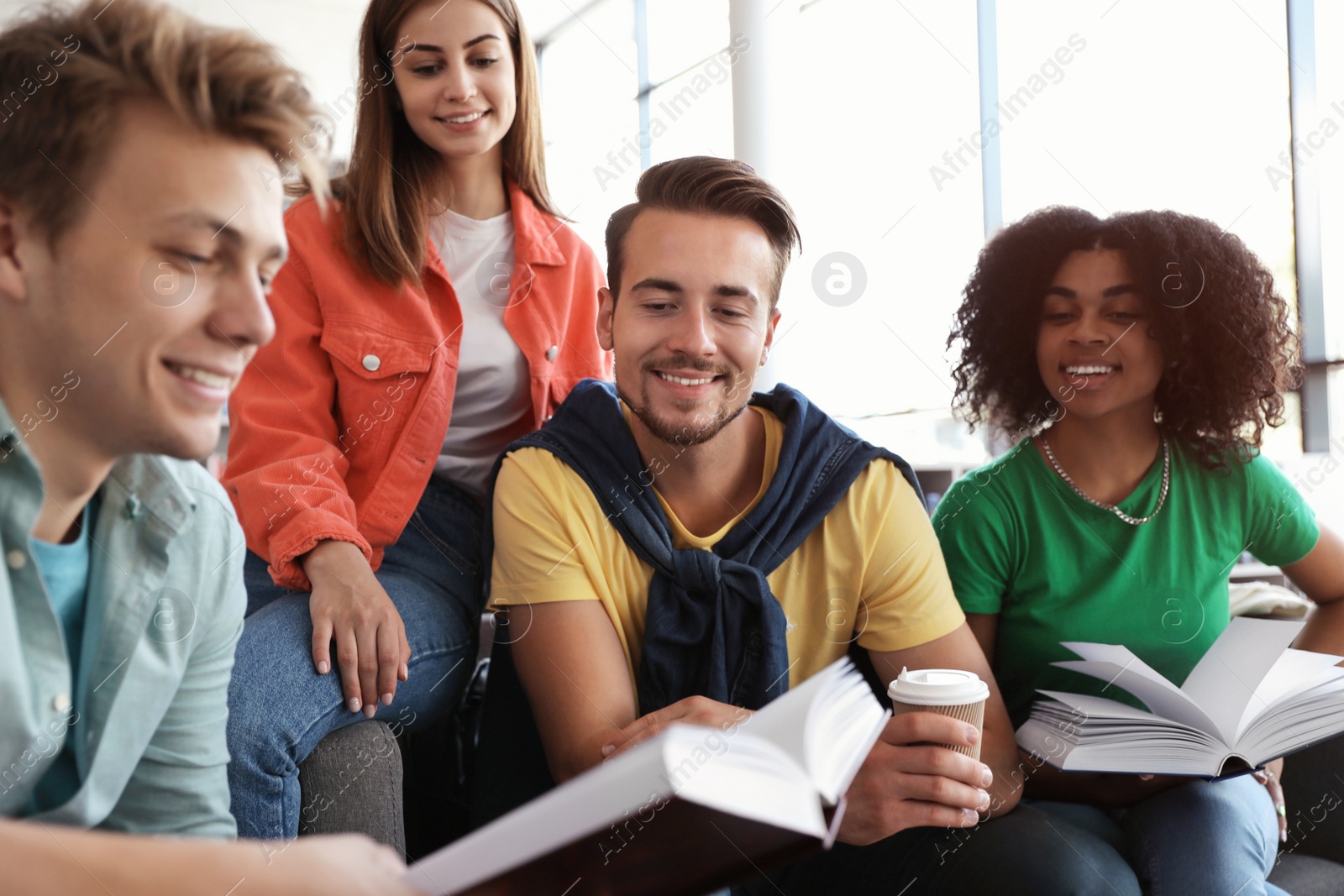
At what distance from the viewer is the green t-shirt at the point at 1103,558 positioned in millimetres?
1508

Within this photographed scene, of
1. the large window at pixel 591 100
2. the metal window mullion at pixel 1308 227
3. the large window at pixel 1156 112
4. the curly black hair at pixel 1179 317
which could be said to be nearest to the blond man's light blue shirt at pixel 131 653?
the curly black hair at pixel 1179 317

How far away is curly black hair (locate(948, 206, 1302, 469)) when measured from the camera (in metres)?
1.62

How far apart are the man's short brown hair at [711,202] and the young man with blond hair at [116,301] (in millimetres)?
837

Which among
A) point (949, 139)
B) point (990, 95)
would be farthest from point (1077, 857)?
point (949, 139)

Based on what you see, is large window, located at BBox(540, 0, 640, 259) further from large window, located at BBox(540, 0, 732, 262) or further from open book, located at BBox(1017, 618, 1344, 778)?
open book, located at BBox(1017, 618, 1344, 778)

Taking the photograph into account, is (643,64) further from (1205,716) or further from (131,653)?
(131,653)

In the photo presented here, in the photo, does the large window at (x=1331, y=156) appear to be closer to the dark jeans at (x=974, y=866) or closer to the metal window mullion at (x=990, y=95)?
the metal window mullion at (x=990, y=95)

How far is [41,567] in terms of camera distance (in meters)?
0.74

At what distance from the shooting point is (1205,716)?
1.15 meters

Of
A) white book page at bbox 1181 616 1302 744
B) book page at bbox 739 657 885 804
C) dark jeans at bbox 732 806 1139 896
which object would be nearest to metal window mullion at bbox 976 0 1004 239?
white book page at bbox 1181 616 1302 744

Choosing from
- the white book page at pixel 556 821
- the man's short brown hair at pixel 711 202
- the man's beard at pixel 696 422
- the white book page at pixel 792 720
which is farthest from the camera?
the man's short brown hair at pixel 711 202

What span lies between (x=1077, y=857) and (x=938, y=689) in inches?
14.0

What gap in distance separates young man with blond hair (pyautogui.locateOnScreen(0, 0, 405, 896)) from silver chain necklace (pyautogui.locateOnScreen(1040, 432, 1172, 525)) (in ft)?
4.05

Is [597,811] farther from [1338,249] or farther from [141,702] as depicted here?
[1338,249]
